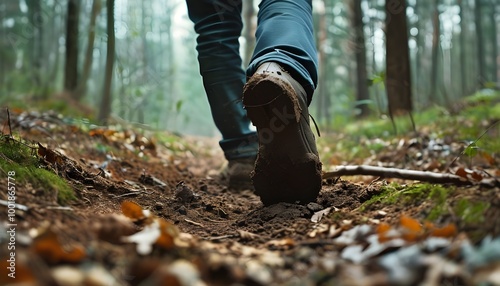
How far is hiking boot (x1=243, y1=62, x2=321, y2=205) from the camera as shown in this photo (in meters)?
1.61

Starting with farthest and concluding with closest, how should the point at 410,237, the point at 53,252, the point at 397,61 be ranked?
1. the point at 397,61
2. the point at 410,237
3. the point at 53,252

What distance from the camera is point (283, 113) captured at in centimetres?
163

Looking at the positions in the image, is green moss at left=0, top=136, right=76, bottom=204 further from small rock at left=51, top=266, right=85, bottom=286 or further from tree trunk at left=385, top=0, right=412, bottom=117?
tree trunk at left=385, top=0, right=412, bottom=117

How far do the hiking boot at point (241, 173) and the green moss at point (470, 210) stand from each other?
→ 4.88 feet

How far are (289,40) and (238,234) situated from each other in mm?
905

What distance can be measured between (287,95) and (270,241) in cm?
56

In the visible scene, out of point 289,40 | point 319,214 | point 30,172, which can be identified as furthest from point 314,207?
Result: point 30,172

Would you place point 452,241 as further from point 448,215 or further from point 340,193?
point 340,193

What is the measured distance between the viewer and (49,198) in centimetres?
133

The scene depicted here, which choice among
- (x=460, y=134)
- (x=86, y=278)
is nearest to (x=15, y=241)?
(x=86, y=278)

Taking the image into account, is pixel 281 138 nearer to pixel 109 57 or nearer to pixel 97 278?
pixel 97 278

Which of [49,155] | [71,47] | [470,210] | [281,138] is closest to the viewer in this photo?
[470,210]

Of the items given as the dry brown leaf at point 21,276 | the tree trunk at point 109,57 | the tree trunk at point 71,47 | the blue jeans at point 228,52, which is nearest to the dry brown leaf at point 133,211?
the dry brown leaf at point 21,276

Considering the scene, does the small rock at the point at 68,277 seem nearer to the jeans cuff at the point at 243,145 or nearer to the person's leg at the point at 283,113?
the person's leg at the point at 283,113
